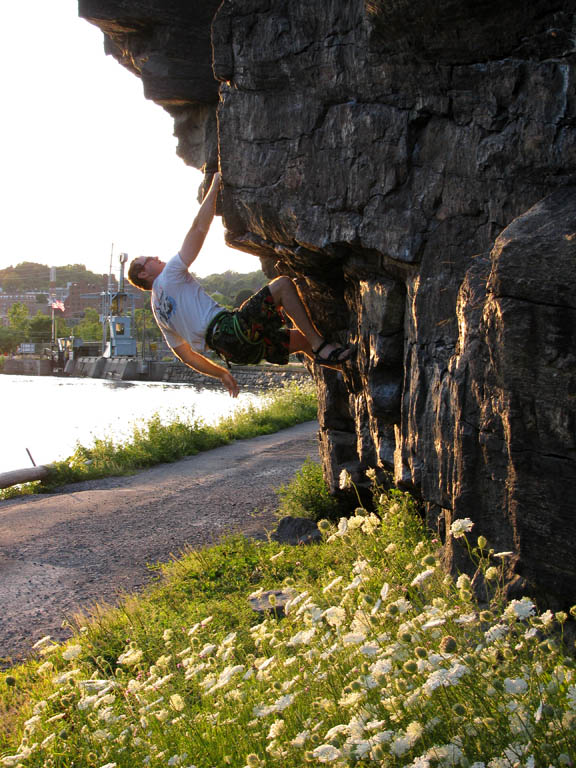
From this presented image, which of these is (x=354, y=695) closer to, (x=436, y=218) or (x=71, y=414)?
(x=436, y=218)

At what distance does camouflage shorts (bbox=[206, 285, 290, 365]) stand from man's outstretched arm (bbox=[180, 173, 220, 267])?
598mm

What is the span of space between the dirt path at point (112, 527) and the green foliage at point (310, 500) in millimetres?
354

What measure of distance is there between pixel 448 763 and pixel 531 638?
2.03ft

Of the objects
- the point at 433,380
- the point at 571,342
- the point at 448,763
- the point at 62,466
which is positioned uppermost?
the point at 571,342

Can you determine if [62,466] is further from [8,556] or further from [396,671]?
[396,671]

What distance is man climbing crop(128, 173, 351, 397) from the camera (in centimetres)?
604

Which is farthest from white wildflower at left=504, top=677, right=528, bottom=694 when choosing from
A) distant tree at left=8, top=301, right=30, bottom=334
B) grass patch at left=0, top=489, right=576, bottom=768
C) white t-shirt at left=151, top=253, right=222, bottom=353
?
distant tree at left=8, top=301, right=30, bottom=334

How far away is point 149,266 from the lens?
6.53 metres

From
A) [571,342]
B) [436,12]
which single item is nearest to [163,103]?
[436,12]

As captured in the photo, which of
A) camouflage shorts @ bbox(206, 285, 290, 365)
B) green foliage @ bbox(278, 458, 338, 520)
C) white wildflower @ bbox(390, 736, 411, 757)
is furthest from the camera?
green foliage @ bbox(278, 458, 338, 520)

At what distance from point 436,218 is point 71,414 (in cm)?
2474

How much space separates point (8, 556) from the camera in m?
8.02

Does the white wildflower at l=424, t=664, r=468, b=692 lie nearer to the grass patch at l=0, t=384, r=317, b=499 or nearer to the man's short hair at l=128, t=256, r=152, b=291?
the man's short hair at l=128, t=256, r=152, b=291

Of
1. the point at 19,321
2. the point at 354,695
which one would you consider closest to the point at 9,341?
the point at 19,321
